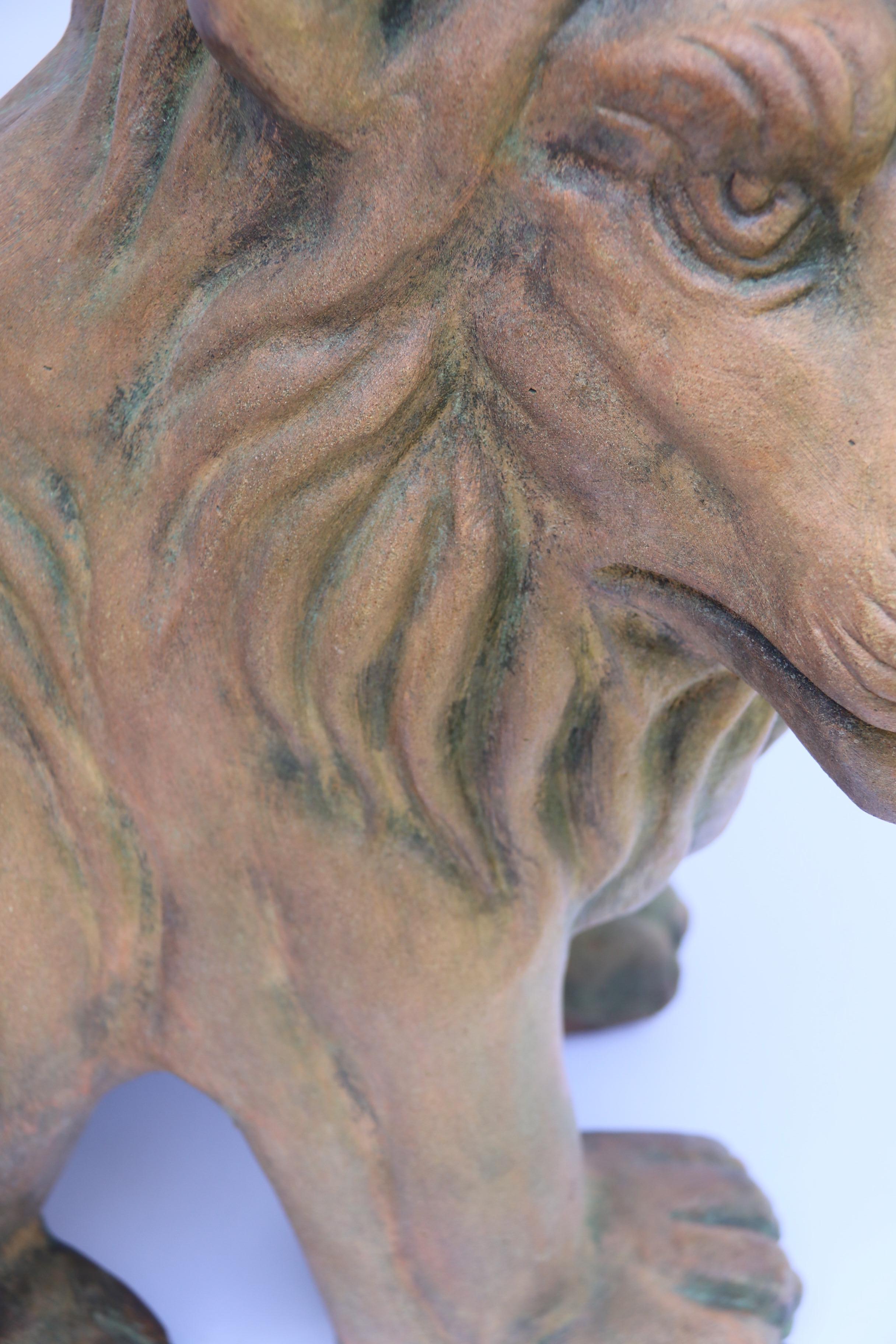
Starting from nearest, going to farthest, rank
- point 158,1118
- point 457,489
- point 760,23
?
1. point 760,23
2. point 457,489
3. point 158,1118

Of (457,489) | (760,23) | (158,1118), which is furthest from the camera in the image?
(158,1118)

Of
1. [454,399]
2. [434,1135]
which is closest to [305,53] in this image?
[454,399]

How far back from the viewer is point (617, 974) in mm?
1165

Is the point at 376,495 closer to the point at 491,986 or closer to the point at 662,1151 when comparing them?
the point at 491,986

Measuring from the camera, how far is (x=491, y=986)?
79 centimetres

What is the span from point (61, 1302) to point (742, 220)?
0.74 metres

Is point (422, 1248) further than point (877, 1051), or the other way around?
point (877, 1051)

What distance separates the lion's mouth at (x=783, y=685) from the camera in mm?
657

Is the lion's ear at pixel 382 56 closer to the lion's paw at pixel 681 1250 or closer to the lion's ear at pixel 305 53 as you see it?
the lion's ear at pixel 305 53

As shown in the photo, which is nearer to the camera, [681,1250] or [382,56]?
[382,56]

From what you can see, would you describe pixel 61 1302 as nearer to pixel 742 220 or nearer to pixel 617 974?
pixel 617 974

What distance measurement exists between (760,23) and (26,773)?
1.62 feet

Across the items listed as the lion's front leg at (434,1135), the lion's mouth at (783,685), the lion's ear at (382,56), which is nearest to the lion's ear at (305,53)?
Answer: the lion's ear at (382,56)

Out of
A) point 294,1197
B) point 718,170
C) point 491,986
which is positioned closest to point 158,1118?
point 294,1197
